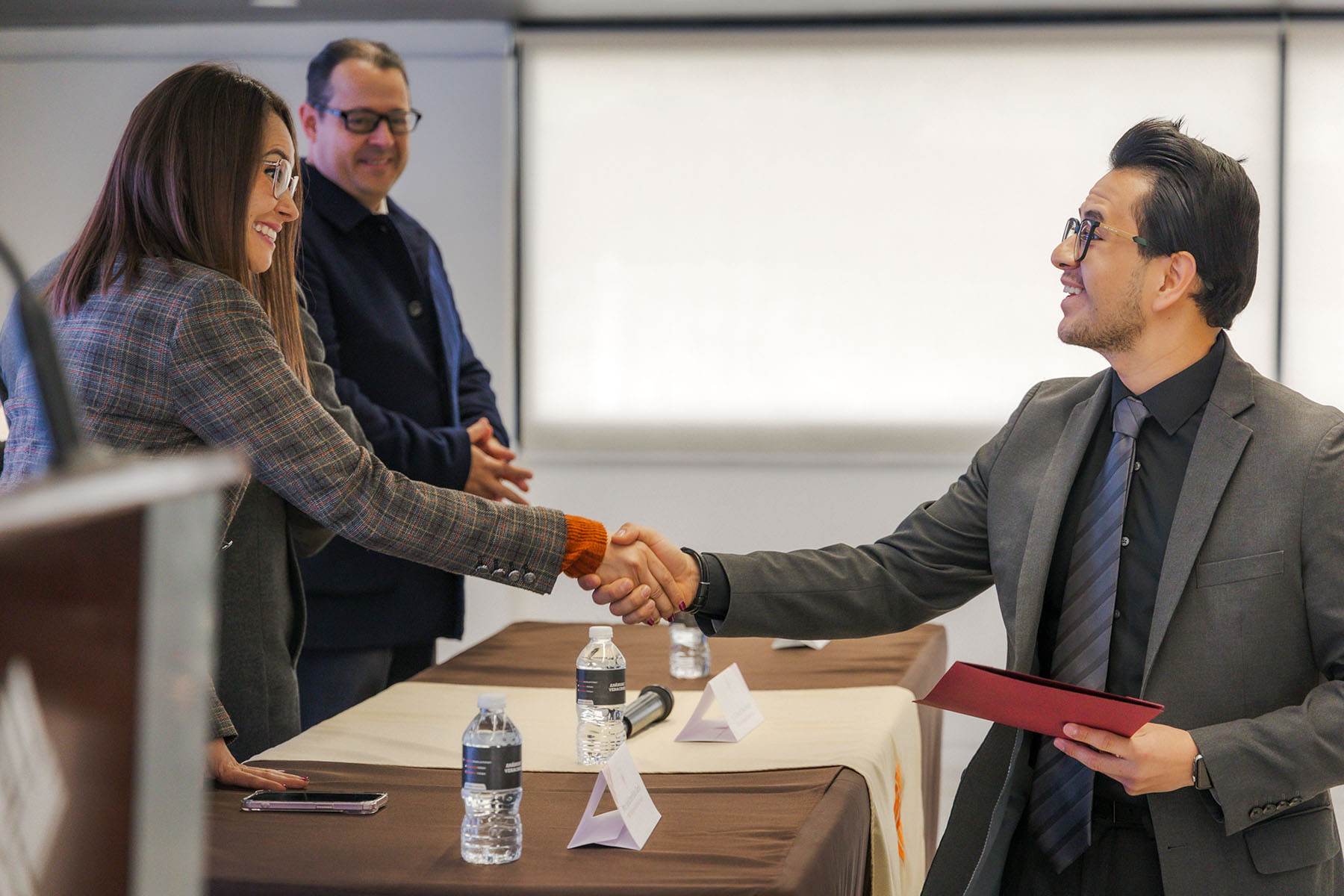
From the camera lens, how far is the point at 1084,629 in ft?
5.14

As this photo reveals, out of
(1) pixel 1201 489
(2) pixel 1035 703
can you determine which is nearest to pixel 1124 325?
(1) pixel 1201 489

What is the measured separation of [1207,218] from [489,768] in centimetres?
112

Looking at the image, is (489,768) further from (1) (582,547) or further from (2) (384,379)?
(2) (384,379)

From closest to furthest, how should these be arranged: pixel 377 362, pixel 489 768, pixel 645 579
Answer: pixel 489 768, pixel 645 579, pixel 377 362

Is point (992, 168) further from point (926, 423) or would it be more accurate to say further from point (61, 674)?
point (61, 674)

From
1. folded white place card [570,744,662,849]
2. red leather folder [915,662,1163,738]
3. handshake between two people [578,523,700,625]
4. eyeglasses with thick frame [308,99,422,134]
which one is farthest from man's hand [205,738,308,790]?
eyeglasses with thick frame [308,99,422,134]

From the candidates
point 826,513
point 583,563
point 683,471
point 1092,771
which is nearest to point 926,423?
point 826,513

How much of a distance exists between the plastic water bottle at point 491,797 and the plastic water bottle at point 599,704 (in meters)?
0.36

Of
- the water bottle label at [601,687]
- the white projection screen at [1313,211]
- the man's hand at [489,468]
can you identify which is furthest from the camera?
the white projection screen at [1313,211]

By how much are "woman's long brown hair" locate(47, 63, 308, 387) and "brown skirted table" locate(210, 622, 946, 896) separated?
71cm

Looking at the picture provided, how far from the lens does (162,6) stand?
4898 millimetres

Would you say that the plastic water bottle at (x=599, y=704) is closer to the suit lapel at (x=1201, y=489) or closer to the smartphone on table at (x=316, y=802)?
the smartphone on table at (x=316, y=802)

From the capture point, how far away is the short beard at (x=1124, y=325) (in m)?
1.64

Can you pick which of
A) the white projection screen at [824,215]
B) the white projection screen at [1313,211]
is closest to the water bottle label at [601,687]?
the white projection screen at [824,215]
